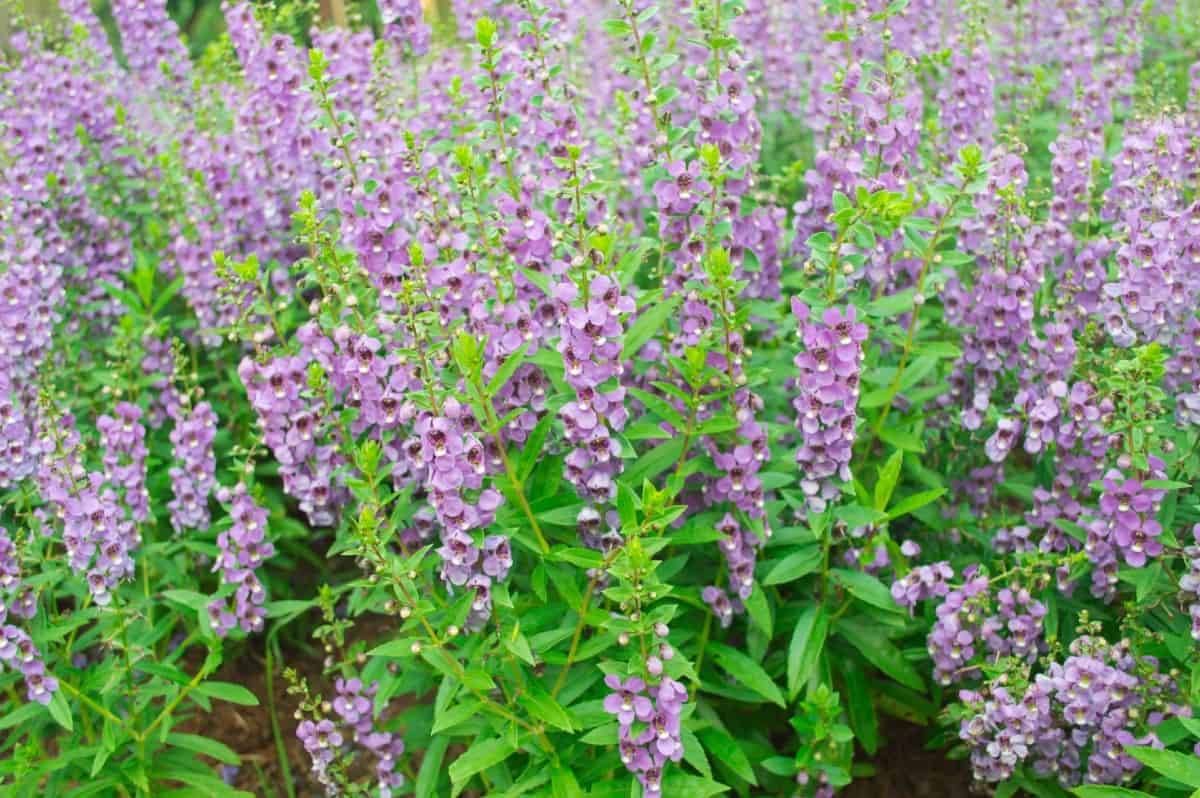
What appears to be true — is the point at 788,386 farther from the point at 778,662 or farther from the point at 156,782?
the point at 156,782

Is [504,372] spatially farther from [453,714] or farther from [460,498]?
[453,714]

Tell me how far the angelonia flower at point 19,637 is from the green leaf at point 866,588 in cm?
262

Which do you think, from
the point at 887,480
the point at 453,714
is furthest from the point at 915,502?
the point at 453,714

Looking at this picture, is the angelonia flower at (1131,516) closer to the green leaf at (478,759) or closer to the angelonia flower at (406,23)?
the green leaf at (478,759)

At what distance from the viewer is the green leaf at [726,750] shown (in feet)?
12.3

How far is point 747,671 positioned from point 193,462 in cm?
217

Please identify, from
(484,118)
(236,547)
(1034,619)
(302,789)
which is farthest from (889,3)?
(302,789)

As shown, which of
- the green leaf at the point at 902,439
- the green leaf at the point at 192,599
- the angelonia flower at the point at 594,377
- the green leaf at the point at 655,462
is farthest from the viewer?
the green leaf at the point at 192,599

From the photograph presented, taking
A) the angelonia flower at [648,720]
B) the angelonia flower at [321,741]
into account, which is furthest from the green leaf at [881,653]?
the angelonia flower at [321,741]

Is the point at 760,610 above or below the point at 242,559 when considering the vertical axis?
below

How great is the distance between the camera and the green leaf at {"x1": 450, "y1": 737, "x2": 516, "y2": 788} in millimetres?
3408

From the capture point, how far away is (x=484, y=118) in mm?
5328

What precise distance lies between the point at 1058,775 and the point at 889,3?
9.16ft

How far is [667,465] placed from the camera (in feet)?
12.6
